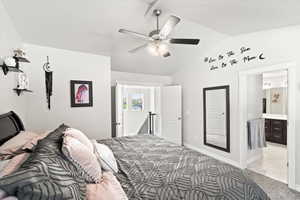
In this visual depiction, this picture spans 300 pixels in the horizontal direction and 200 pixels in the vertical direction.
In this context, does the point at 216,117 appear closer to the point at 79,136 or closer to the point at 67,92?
the point at 79,136

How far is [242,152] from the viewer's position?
3.13m

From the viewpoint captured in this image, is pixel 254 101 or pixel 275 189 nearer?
pixel 275 189

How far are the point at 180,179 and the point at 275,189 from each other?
218 cm

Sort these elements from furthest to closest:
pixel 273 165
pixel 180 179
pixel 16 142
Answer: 1. pixel 273 165
2. pixel 16 142
3. pixel 180 179

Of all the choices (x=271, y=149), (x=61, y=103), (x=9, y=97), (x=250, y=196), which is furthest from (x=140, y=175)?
(x=271, y=149)

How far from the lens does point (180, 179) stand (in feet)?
4.14

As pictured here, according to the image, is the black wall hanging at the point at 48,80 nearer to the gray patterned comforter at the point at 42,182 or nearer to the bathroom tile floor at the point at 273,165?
the gray patterned comforter at the point at 42,182

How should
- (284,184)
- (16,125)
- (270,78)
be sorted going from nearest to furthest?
1. (16,125)
2. (284,184)
3. (270,78)

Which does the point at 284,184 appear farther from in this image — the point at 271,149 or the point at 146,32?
the point at 146,32

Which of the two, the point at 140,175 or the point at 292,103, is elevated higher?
the point at 292,103

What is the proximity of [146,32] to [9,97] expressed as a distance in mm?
2355

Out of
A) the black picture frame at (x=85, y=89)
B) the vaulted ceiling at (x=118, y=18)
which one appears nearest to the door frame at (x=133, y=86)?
the black picture frame at (x=85, y=89)

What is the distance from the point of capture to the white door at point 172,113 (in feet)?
14.8

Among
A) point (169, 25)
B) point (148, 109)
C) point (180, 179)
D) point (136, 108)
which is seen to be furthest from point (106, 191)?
point (148, 109)
